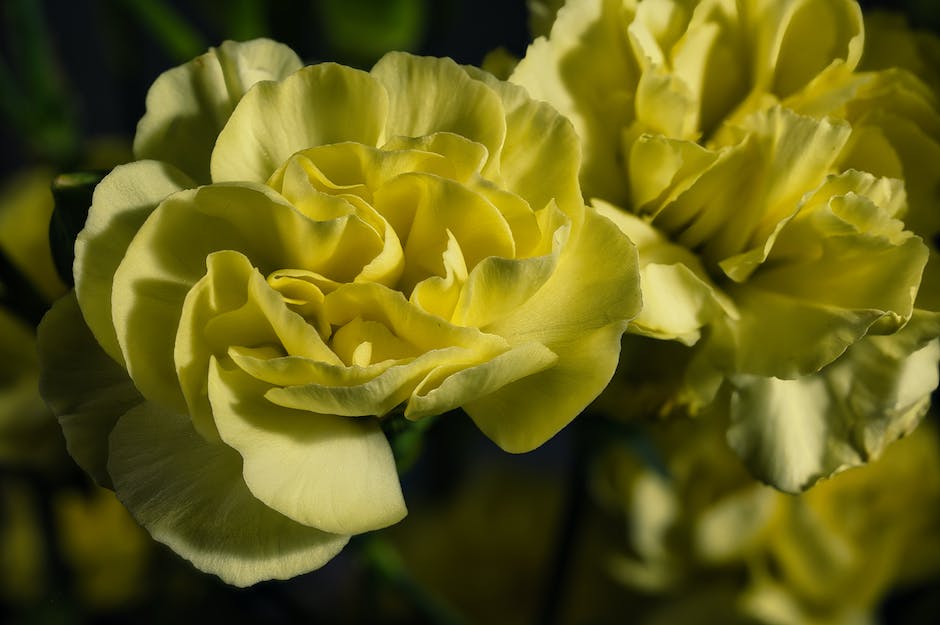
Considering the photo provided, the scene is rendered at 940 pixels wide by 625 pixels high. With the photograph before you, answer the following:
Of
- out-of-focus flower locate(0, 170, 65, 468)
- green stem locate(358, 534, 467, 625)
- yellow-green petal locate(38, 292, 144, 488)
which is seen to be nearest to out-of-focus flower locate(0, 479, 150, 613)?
out-of-focus flower locate(0, 170, 65, 468)

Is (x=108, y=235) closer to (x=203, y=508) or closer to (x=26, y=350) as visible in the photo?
(x=203, y=508)

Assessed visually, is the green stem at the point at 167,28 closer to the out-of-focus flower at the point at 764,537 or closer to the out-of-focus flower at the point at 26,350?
the out-of-focus flower at the point at 26,350

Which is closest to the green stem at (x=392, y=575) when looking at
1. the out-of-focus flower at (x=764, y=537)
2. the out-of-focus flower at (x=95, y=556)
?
the out-of-focus flower at (x=764, y=537)

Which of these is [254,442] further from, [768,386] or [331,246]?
[768,386]

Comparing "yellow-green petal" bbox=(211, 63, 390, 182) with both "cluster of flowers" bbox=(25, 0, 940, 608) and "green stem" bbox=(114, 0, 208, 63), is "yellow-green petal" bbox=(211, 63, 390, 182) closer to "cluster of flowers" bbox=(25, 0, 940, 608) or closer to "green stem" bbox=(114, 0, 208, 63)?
"cluster of flowers" bbox=(25, 0, 940, 608)

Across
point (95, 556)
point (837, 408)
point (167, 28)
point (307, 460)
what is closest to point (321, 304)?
point (307, 460)
